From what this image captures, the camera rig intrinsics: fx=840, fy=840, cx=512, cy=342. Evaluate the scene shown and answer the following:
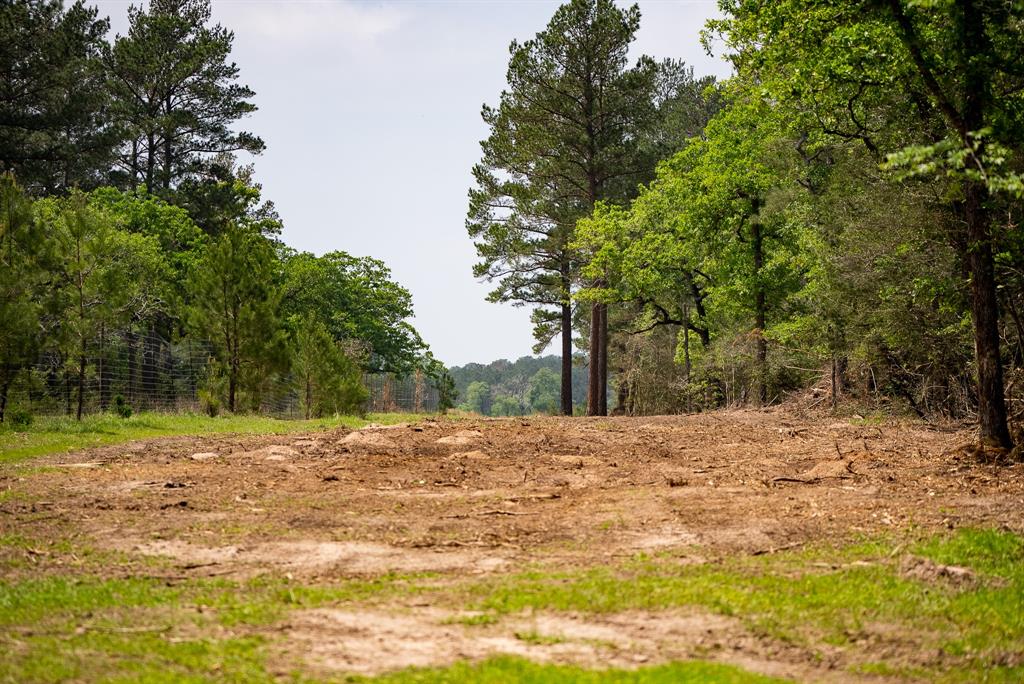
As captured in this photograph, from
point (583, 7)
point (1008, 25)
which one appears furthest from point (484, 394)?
point (1008, 25)

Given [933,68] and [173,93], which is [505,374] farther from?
[933,68]

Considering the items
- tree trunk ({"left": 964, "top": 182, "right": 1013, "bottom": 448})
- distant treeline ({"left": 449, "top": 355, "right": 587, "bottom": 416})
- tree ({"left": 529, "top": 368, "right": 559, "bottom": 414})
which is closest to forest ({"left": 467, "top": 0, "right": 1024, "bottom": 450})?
tree trunk ({"left": 964, "top": 182, "right": 1013, "bottom": 448})

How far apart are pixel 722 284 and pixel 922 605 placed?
23.1 meters

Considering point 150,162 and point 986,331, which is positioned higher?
point 150,162

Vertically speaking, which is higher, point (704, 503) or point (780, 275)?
point (780, 275)

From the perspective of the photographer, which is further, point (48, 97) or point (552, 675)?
point (48, 97)

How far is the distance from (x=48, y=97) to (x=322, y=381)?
18222 millimetres

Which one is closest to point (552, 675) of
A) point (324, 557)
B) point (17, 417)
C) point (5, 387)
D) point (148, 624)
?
point (148, 624)

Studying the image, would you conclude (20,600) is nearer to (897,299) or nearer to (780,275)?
(897,299)

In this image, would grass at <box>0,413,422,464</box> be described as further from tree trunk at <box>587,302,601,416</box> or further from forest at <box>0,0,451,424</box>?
tree trunk at <box>587,302,601,416</box>

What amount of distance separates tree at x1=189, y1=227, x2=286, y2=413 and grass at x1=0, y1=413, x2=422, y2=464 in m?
2.61

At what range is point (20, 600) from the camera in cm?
497

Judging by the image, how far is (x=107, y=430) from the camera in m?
16.2

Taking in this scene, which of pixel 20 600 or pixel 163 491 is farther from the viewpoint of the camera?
pixel 163 491
